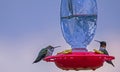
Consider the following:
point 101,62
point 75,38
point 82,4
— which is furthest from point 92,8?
point 101,62

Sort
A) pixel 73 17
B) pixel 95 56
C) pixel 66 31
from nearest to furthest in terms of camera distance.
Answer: pixel 95 56
pixel 73 17
pixel 66 31

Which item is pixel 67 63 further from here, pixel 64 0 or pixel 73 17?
pixel 64 0

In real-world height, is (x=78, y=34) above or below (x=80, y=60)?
above

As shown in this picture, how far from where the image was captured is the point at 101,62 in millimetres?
3623

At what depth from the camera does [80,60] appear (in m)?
3.48

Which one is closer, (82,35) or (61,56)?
(61,56)

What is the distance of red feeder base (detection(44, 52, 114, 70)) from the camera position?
3.47 metres

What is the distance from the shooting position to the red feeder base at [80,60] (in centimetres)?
347

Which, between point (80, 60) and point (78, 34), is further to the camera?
point (78, 34)

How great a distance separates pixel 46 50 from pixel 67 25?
1.24 m

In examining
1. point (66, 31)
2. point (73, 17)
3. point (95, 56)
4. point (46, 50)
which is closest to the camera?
point (95, 56)

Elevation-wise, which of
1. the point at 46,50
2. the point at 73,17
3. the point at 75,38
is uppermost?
the point at 73,17

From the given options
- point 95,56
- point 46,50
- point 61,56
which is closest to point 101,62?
point 95,56

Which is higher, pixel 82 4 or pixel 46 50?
pixel 82 4
